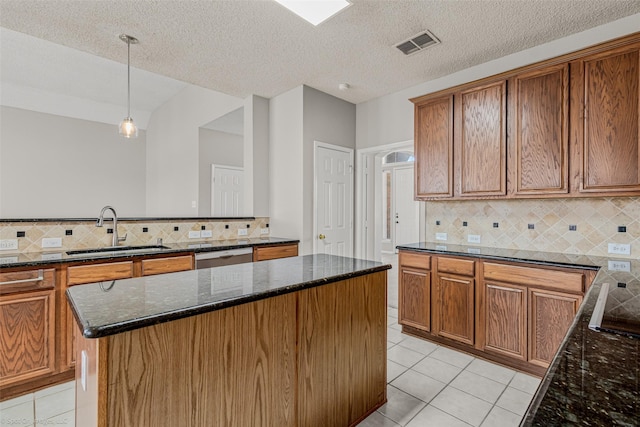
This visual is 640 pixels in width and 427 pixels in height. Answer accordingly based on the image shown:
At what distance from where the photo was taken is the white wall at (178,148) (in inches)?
213

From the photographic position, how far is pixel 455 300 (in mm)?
2896

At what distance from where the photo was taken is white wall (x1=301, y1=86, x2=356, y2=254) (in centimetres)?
400

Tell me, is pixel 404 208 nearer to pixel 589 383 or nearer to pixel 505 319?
pixel 505 319

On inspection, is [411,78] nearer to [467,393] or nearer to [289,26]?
[289,26]

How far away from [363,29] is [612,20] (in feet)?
6.33

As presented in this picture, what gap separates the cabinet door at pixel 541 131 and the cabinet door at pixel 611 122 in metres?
0.12

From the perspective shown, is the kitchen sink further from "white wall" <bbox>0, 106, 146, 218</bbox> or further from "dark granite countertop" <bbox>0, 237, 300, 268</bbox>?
"white wall" <bbox>0, 106, 146, 218</bbox>

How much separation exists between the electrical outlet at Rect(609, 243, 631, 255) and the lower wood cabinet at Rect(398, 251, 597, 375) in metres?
0.58

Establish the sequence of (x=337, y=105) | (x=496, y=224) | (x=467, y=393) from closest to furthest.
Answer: (x=467, y=393), (x=496, y=224), (x=337, y=105)

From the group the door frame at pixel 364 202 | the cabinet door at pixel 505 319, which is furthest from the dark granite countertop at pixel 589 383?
the door frame at pixel 364 202

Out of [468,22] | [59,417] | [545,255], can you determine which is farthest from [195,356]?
[468,22]

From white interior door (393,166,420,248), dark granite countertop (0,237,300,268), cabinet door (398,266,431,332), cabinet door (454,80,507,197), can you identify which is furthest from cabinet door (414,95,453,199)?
white interior door (393,166,420,248)

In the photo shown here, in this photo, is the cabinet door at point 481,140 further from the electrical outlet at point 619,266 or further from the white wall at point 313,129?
the white wall at point 313,129

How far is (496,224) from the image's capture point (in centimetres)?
318
